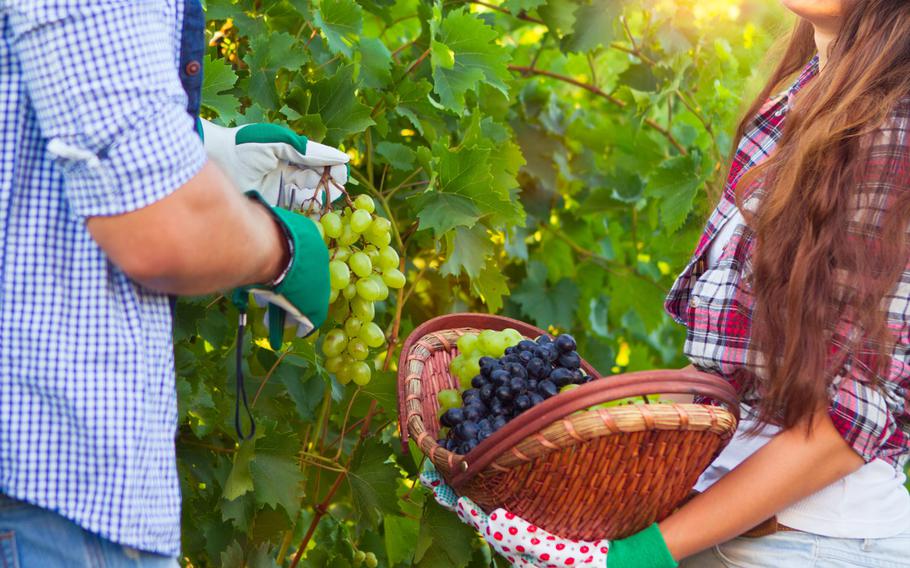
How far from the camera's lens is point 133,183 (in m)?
0.92

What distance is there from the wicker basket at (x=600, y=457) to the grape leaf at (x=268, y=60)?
2.69 feet

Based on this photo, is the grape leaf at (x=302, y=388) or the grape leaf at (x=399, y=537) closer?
the grape leaf at (x=302, y=388)

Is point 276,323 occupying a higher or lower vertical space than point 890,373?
lower

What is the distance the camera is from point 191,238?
966 millimetres

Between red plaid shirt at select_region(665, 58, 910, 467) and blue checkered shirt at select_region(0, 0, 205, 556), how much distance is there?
845 mm

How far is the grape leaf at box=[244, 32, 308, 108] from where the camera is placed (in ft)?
6.04

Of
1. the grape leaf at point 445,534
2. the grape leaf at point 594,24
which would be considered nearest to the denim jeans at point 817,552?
the grape leaf at point 445,534

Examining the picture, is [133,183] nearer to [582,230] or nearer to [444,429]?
[444,429]

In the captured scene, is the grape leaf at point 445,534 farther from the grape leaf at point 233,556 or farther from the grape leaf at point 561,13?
the grape leaf at point 561,13

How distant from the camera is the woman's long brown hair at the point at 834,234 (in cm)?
130

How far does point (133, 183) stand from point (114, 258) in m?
0.08

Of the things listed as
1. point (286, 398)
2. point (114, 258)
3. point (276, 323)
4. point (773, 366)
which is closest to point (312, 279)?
point (276, 323)

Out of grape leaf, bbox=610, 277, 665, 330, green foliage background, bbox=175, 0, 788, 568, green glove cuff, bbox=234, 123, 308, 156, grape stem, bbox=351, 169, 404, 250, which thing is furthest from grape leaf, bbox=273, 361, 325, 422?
grape leaf, bbox=610, 277, 665, 330

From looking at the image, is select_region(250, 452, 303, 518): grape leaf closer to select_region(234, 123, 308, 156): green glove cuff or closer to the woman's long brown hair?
select_region(234, 123, 308, 156): green glove cuff
